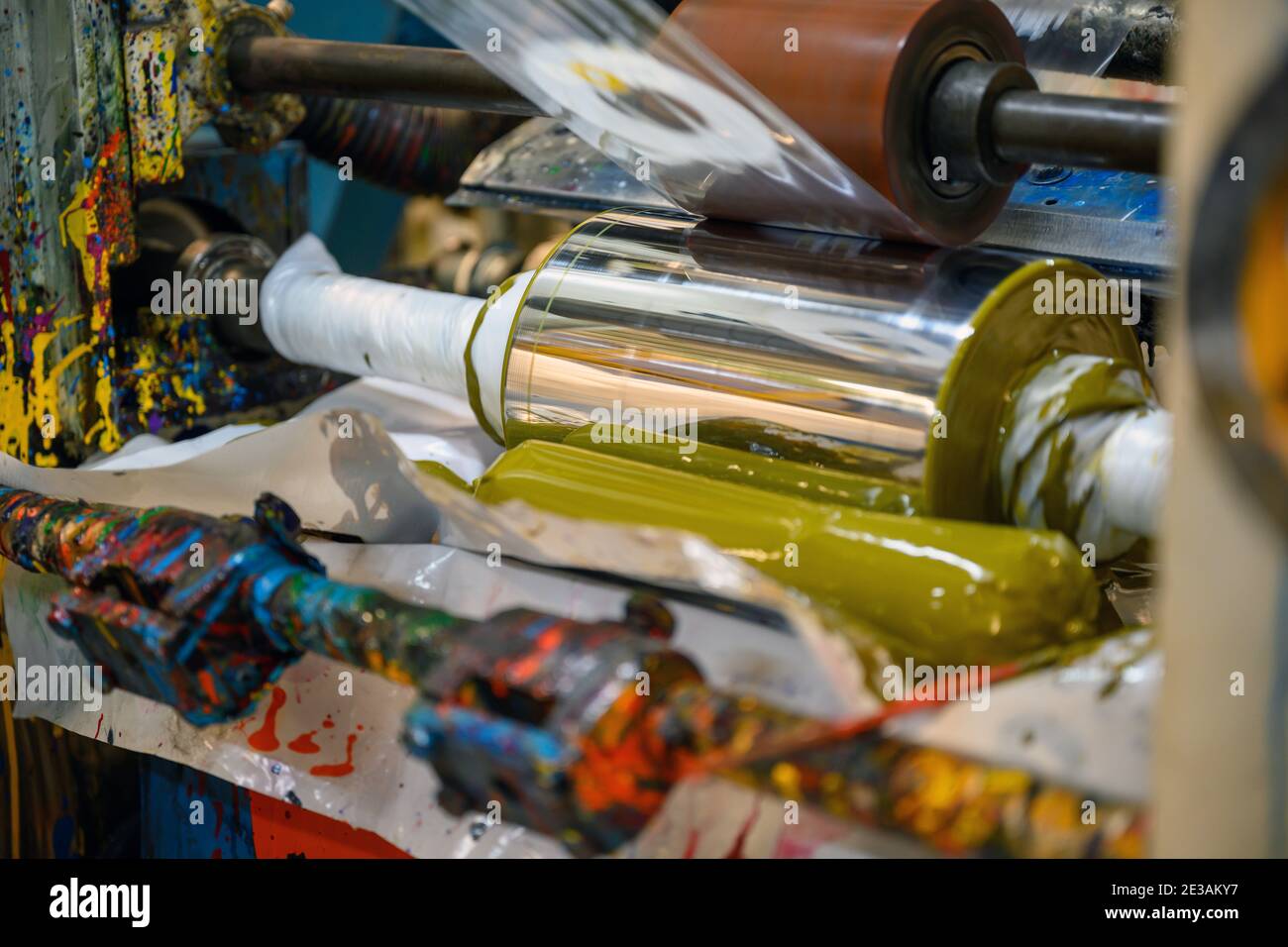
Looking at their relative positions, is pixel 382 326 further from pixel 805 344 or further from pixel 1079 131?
pixel 1079 131

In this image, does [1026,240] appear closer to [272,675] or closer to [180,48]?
[272,675]

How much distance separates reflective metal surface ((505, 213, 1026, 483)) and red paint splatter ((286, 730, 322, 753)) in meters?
0.26

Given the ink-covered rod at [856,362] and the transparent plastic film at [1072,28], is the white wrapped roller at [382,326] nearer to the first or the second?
the ink-covered rod at [856,362]

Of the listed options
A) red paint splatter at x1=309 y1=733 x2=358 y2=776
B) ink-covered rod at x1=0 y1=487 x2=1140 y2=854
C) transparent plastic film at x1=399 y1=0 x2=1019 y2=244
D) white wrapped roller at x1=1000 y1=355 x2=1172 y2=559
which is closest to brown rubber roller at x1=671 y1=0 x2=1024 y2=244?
transparent plastic film at x1=399 y1=0 x2=1019 y2=244

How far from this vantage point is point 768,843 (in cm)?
64

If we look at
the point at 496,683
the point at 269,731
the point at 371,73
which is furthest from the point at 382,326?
the point at 496,683

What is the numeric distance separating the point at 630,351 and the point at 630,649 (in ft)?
1.03

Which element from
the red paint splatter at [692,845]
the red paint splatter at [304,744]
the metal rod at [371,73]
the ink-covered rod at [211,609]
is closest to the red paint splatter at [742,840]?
the red paint splatter at [692,845]

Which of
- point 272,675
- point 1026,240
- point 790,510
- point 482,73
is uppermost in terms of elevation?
point 482,73

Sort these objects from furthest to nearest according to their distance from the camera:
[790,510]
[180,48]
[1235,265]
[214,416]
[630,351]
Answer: [214,416] < [180,48] < [630,351] < [790,510] < [1235,265]

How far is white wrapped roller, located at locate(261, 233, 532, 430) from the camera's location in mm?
964

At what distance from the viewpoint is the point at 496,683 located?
593mm

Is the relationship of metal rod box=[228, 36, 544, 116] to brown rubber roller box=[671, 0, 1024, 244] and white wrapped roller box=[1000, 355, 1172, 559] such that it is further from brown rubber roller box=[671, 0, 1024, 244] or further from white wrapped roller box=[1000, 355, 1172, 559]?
white wrapped roller box=[1000, 355, 1172, 559]
